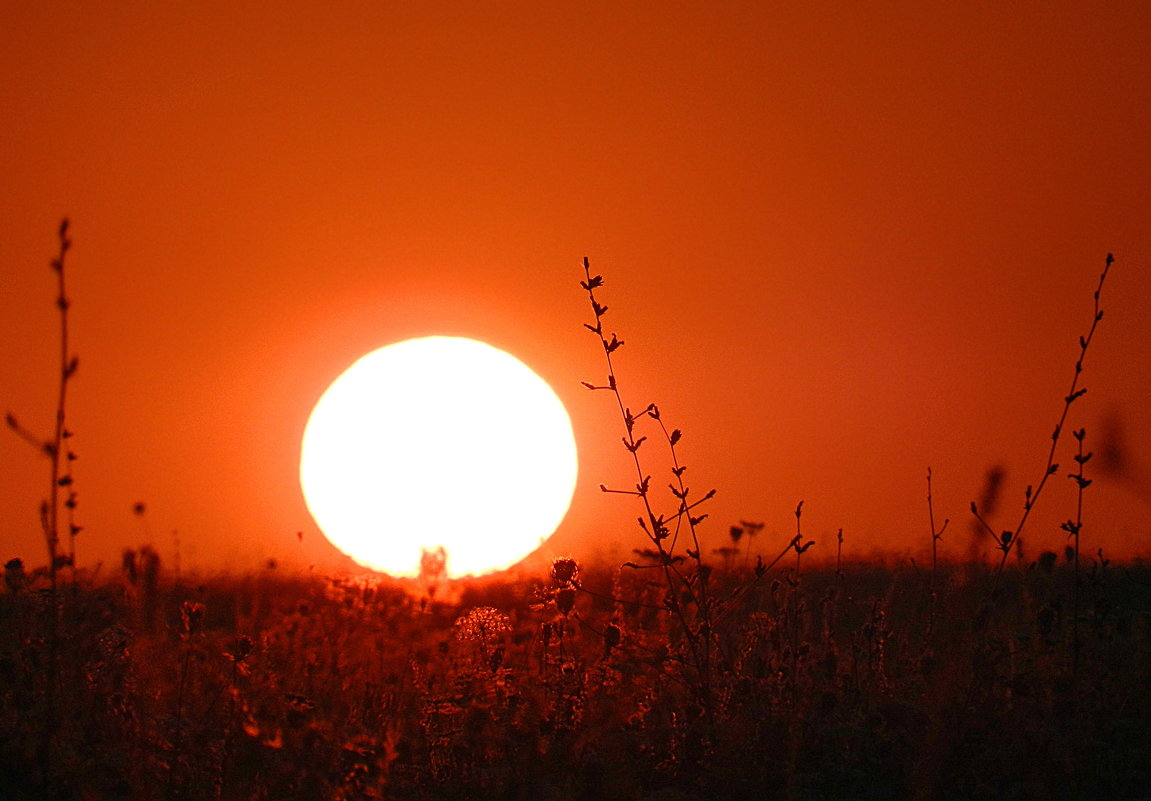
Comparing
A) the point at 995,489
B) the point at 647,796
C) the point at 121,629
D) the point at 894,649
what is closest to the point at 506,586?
the point at 894,649

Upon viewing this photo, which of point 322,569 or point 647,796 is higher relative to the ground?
point 322,569

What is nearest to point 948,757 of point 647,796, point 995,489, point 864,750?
point 864,750

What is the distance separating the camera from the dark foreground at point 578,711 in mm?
3961

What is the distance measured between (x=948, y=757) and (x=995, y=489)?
7.12 ft

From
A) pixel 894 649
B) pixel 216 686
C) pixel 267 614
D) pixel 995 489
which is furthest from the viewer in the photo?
pixel 267 614

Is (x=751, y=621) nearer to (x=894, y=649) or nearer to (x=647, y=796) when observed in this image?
(x=894, y=649)

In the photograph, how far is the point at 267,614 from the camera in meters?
7.49

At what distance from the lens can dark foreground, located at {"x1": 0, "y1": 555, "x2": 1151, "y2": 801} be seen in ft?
13.0

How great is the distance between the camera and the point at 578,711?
4.52 m

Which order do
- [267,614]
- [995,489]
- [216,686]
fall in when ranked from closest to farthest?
[995,489]
[216,686]
[267,614]

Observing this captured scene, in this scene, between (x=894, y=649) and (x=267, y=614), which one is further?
(x=267, y=614)

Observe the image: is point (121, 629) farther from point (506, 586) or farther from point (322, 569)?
point (506, 586)

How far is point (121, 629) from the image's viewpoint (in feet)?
15.8

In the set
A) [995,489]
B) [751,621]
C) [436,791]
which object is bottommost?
[436,791]
